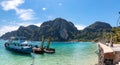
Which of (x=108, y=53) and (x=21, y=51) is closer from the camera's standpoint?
(x=108, y=53)

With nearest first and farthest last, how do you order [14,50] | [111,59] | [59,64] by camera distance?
[111,59], [59,64], [14,50]

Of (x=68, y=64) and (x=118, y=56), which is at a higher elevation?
(x=118, y=56)

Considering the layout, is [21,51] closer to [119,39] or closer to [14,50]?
[14,50]

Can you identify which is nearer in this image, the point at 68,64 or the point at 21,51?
the point at 68,64

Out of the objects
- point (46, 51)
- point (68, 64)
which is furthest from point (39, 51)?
point (68, 64)

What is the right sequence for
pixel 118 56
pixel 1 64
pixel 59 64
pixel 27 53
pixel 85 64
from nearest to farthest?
pixel 118 56 → pixel 85 64 → pixel 59 64 → pixel 1 64 → pixel 27 53

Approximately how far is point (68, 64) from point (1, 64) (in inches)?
475

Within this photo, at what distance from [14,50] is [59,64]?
40.1 metres

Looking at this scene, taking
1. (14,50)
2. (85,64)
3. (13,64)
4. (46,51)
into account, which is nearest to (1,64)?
(13,64)

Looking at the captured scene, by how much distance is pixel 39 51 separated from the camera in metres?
66.6

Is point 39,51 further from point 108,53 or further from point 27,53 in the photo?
point 108,53

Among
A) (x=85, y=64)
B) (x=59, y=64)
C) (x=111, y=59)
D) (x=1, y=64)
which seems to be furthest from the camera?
(x=1, y=64)

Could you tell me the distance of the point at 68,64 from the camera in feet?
130

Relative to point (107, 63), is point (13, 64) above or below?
below
